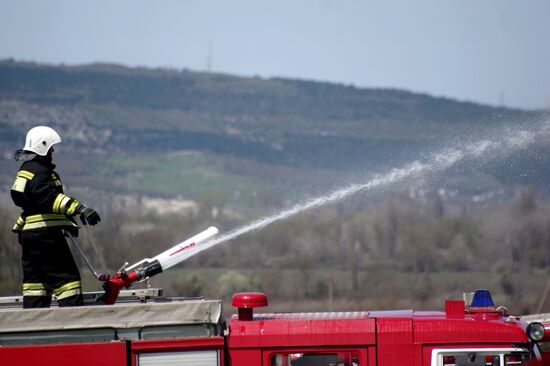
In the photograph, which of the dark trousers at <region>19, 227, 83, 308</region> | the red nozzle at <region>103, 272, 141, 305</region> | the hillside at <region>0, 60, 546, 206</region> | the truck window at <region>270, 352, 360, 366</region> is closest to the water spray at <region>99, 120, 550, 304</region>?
the red nozzle at <region>103, 272, 141, 305</region>

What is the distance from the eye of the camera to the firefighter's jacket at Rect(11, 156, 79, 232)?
10.3 metres

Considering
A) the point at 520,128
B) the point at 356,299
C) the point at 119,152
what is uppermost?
the point at 119,152

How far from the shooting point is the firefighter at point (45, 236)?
10.2m

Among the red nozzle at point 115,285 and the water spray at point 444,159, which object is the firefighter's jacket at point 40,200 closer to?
the red nozzle at point 115,285

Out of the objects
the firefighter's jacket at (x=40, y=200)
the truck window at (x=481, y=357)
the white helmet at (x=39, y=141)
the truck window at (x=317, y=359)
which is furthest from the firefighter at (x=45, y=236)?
the truck window at (x=481, y=357)

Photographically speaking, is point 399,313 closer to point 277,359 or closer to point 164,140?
point 277,359

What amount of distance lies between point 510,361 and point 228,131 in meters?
113

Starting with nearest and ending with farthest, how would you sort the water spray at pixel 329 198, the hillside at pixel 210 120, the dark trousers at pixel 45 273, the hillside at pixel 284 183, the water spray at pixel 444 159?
the dark trousers at pixel 45 273, the water spray at pixel 329 198, the water spray at pixel 444 159, the hillside at pixel 284 183, the hillside at pixel 210 120

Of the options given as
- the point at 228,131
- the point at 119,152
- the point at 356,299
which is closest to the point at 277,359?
the point at 356,299

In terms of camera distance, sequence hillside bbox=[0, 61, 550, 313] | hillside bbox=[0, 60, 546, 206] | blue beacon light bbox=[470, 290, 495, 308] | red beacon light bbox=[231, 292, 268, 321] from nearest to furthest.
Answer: red beacon light bbox=[231, 292, 268, 321] < blue beacon light bbox=[470, 290, 495, 308] < hillside bbox=[0, 61, 550, 313] < hillside bbox=[0, 60, 546, 206]

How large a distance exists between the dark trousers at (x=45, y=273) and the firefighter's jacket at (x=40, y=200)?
9 cm

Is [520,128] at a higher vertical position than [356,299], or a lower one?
higher

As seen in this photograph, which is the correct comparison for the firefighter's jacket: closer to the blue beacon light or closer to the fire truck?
the fire truck

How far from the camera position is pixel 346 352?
9250mm
